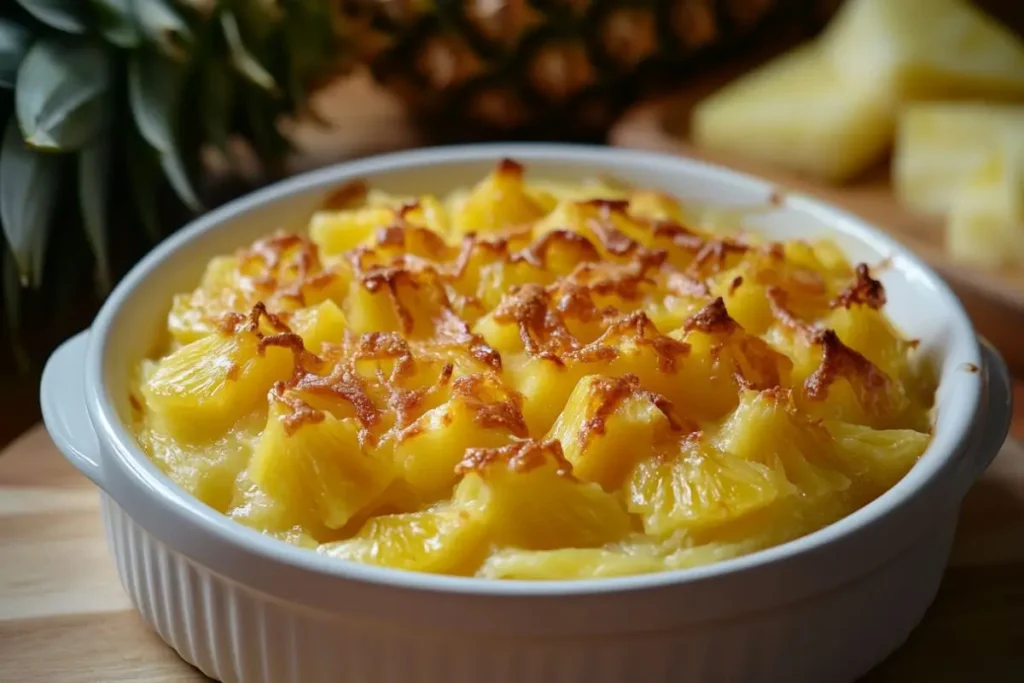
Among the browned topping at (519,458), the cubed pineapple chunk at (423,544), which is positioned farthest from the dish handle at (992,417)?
the cubed pineapple chunk at (423,544)

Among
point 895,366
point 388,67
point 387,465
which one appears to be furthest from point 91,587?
point 388,67

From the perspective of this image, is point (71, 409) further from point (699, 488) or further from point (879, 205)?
point (879, 205)

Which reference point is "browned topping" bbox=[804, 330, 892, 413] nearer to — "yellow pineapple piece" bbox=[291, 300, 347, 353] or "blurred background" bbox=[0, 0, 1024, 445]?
"yellow pineapple piece" bbox=[291, 300, 347, 353]

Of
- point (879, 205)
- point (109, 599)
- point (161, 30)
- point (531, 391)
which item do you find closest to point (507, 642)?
point (531, 391)

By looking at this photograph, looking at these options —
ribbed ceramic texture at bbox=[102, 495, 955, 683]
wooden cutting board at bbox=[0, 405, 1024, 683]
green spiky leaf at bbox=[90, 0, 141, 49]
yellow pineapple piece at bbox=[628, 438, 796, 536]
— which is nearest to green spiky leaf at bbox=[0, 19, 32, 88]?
green spiky leaf at bbox=[90, 0, 141, 49]

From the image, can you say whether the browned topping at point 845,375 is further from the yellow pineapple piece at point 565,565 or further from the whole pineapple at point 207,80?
the whole pineapple at point 207,80

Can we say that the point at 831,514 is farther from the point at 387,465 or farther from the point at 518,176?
the point at 518,176
